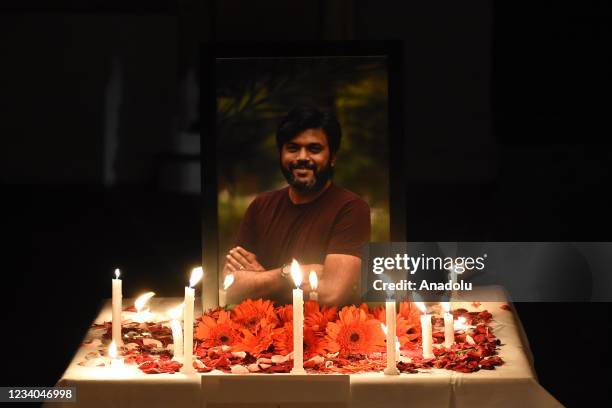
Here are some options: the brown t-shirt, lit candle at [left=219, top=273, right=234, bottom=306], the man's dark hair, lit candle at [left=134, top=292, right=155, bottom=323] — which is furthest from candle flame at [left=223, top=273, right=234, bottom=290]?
the man's dark hair

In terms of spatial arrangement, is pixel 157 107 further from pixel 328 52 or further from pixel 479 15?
pixel 328 52

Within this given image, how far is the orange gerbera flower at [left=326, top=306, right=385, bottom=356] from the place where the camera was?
2705 millimetres

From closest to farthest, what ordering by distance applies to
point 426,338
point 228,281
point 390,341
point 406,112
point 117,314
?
point 390,341, point 426,338, point 117,314, point 228,281, point 406,112

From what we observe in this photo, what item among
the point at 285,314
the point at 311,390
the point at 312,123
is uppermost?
the point at 312,123

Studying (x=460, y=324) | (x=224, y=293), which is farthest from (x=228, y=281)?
(x=460, y=324)

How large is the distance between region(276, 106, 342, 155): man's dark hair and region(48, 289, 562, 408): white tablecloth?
87cm

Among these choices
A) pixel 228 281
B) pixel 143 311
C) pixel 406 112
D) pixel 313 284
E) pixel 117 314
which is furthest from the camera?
pixel 406 112

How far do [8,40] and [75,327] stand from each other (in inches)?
217

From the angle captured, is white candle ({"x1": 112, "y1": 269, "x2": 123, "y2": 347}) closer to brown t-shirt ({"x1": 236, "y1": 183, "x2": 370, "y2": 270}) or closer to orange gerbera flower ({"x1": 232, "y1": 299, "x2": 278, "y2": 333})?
orange gerbera flower ({"x1": 232, "y1": 299, "x2": 278, "y2": 333})

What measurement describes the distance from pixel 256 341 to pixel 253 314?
0.78ft

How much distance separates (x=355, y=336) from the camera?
2732mm

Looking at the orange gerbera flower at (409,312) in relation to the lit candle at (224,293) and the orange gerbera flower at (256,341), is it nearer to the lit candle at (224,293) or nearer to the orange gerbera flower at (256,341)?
the orange gerbera flower at (256,341)

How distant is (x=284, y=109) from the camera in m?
3.15

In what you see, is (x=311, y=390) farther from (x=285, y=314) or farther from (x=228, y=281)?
(x=228, y=281)
